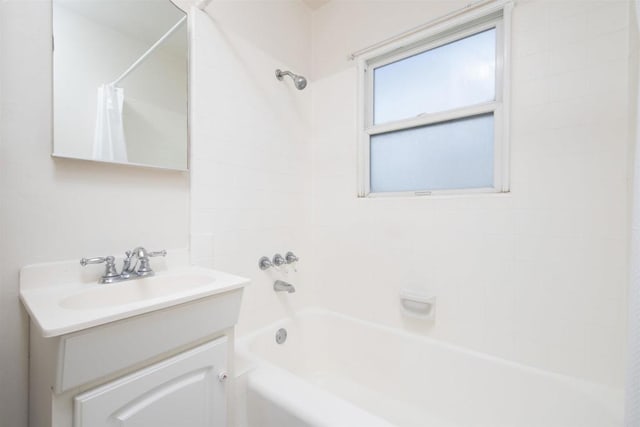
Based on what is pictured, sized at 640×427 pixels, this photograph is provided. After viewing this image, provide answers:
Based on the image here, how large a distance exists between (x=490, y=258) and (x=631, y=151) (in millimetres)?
646

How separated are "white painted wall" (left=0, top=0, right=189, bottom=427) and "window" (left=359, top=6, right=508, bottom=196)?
1.38 m

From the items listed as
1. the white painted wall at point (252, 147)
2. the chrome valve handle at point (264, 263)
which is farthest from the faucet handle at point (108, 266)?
the chrome valve handle at point (264, 263)

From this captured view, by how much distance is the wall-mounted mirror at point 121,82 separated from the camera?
0.98 m

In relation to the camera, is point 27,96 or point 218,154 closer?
point 27,96

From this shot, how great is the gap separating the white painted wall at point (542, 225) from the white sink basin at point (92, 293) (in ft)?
3.41

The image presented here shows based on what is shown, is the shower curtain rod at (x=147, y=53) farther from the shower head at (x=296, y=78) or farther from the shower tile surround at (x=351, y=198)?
the shower head at (x=296, y=78)

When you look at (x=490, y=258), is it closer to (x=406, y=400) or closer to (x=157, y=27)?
(x=406, y=400)

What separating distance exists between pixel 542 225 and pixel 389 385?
1.16 m

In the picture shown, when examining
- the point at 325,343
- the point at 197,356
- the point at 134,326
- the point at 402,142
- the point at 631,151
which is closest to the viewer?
the point at 134,326

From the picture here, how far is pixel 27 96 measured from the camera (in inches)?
35.9

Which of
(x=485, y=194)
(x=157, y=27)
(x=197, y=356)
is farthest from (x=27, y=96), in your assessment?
(x=485, y=194)

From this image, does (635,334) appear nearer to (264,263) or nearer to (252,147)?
(264,263)

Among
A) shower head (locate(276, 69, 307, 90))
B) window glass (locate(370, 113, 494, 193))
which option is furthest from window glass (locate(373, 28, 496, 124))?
shower head (locate(276, 69, 307, 90))

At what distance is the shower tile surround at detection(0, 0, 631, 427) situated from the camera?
94 cm
